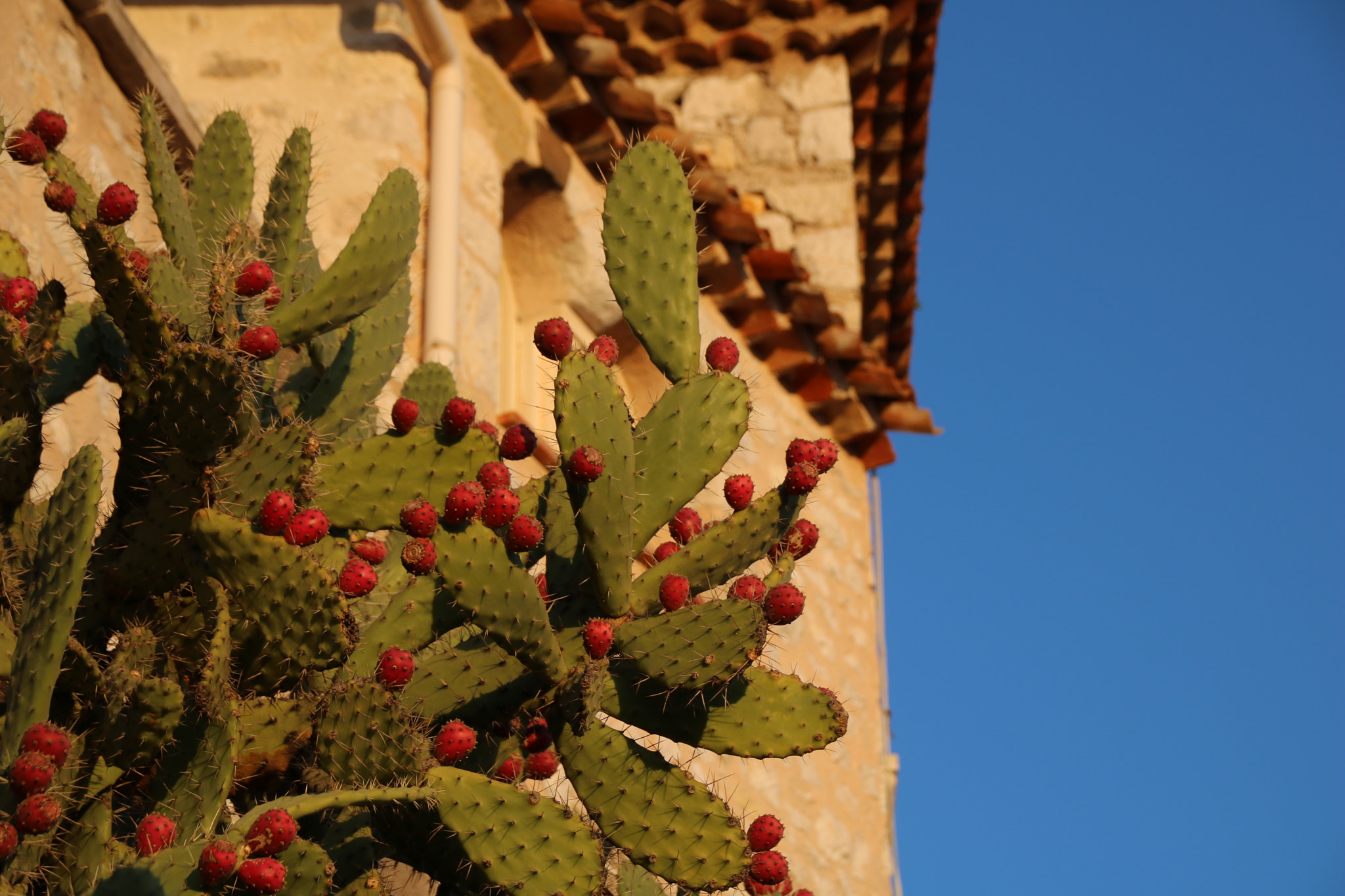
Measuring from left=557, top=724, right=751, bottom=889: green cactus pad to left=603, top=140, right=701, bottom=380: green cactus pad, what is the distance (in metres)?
0.71

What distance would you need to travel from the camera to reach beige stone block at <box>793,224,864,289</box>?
24.1ft

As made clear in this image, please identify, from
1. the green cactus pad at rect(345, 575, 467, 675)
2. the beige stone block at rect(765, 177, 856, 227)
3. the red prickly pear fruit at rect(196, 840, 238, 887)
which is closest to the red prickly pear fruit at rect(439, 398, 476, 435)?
the green cactus pad at rect(345, 575, 467, 675)

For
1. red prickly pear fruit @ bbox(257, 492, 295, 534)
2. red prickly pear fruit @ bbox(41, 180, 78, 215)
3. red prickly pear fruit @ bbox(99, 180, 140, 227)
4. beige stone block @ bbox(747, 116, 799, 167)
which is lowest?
beige stone block @ bbox(747, 116, 799, 167)

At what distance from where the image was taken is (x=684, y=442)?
8.02 ft

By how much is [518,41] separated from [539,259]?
0.84 m

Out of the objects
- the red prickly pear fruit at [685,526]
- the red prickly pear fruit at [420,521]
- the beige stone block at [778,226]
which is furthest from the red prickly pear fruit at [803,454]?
the beige stone block at [778,226]

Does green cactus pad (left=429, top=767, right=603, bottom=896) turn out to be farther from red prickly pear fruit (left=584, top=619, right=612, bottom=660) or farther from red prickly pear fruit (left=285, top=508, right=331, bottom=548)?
red prickly pear fruit (left=285, top=508, right=331, bottom=548)

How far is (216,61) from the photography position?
4660mm

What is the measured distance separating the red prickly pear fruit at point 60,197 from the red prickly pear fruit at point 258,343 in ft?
1.32

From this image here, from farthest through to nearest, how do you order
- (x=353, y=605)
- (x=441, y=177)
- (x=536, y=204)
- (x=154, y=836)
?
(x=536, y=204), (x=441, y=177), (x=353, y=605), (x=154, y=836)

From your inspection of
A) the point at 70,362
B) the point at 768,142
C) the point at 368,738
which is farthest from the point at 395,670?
the point at 768,142

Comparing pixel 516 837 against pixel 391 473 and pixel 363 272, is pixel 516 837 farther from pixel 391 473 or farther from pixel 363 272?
pixel 363 272

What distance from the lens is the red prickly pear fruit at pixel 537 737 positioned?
2.36 meters

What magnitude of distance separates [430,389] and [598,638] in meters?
0.97
